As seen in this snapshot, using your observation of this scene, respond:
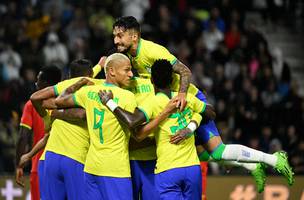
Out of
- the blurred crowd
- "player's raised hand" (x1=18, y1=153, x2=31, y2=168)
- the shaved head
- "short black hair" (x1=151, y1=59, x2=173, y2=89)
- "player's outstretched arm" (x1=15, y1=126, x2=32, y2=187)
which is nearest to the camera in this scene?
the shaved head

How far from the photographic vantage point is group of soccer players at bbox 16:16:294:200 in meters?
9.63

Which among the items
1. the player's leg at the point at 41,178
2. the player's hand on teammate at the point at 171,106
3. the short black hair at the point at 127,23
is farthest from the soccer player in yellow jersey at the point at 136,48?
the player's leg at the point at 41,178

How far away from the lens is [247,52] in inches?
774

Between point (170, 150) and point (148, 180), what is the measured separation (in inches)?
25.0

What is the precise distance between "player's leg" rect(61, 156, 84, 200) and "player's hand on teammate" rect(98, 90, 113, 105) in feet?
3.72

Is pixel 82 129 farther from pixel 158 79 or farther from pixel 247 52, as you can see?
pixel 247 52

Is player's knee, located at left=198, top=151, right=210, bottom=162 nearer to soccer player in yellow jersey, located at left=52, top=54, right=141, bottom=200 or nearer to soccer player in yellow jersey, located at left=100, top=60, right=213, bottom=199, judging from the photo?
soccer player in yellow jersey, located at left=100, top=60, right=213, bottom=199

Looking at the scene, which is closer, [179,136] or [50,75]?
[179,136]

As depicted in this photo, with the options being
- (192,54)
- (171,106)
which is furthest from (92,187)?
(192,54)

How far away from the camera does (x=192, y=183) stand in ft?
32.2

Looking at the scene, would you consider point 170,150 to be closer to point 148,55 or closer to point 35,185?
point 148,55

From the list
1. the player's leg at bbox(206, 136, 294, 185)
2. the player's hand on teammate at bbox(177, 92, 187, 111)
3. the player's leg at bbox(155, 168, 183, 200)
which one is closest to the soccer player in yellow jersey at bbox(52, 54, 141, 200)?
the player's leg at bbox(155, 168, 183, 200)

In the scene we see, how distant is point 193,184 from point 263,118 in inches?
341

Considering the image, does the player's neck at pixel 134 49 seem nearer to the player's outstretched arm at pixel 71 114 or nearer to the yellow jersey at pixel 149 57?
the yellow jersey at pixel 149 57
